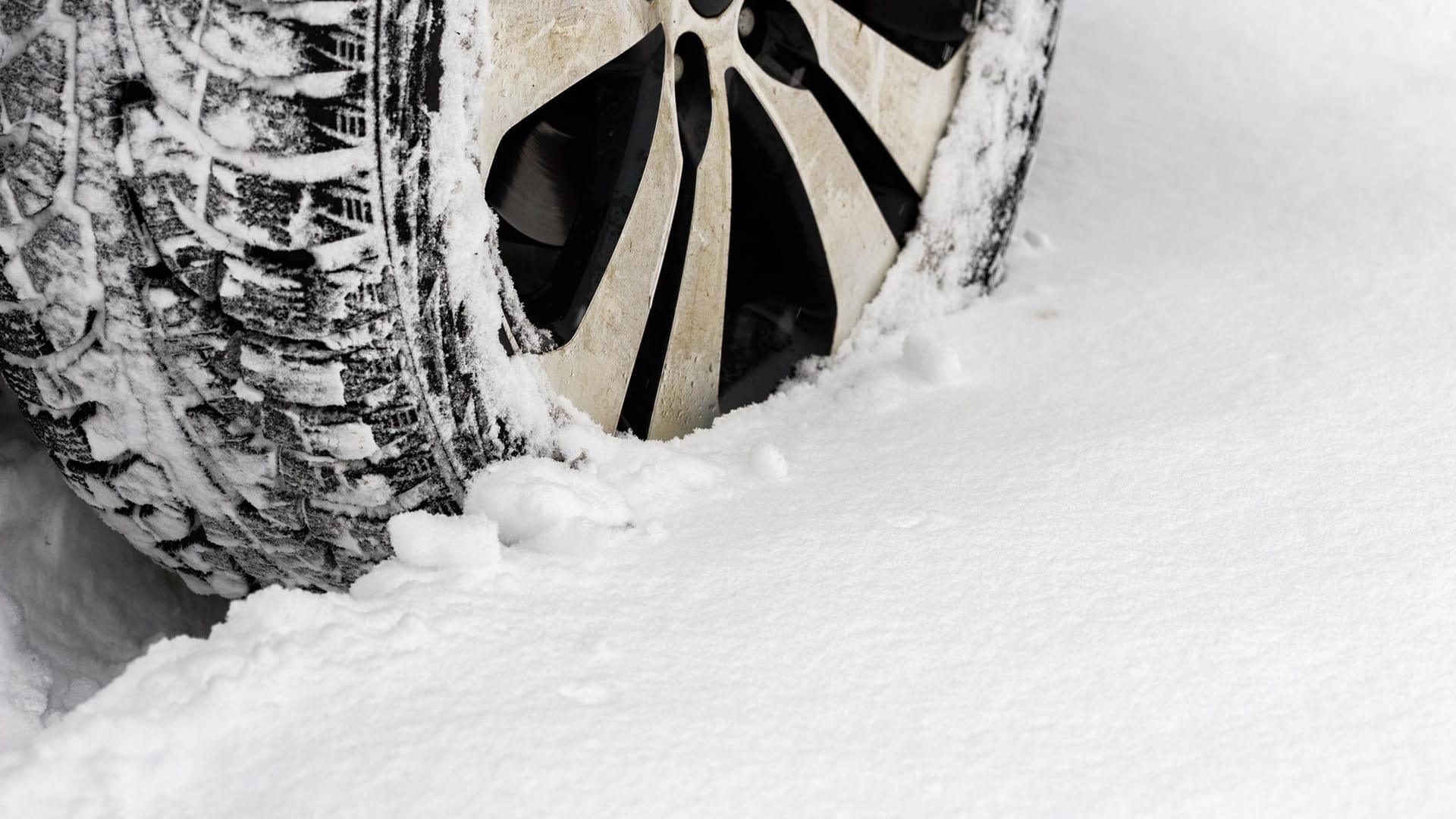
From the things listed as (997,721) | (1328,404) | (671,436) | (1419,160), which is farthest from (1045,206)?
Result: (997,721)

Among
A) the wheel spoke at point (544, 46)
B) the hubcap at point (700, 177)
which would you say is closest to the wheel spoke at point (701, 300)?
the hubcap at point (700, 177)

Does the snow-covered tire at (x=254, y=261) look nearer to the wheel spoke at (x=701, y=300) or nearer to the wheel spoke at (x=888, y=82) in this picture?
the wheel spoke at (x=701, y=300)

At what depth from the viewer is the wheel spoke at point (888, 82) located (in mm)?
1240

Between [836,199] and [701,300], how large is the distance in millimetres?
216

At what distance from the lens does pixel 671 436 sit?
3.99ft

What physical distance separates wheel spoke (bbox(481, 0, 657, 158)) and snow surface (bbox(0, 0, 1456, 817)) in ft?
0.94

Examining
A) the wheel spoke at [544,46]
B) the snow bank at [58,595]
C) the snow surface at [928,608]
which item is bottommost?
the snow surface at [928,608]

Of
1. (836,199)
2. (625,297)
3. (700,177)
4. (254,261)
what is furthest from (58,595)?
(836,199)

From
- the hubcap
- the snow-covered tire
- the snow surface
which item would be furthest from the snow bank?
the hubcap

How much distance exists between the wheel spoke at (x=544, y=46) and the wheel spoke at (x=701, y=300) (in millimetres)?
131

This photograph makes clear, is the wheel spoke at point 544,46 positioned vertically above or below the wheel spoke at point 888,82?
above

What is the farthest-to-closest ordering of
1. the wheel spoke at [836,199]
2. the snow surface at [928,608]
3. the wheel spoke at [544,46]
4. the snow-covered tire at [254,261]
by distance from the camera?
the wheel spoke at [836,199] < the wheel spoke at [544,46] < the snow-covered tire at [254,261] < the snow surface at [928,608]

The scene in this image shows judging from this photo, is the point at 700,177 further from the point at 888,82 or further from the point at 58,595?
the point at 58,595

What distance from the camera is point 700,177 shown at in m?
1.16
